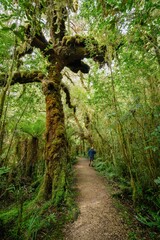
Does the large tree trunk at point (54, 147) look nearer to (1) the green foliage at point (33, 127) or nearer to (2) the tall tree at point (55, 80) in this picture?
(2) the tall tree at point (55, 80)

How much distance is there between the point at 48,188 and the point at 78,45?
604cm

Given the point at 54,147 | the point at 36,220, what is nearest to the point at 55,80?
the point at 54,147

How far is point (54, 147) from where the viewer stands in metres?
6.00

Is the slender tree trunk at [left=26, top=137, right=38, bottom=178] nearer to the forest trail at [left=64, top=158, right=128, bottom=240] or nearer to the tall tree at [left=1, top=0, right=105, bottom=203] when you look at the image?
the tall tree at [left=1, top=0, right=105, bottom=203]

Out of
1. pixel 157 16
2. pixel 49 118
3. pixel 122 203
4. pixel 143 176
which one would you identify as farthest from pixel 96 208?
pixel 157 16

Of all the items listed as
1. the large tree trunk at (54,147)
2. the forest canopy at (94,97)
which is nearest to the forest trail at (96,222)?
the forest canopy at (94,97)

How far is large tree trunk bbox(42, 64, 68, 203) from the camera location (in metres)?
5.26

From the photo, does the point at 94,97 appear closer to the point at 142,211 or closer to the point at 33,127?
the point at 33,127

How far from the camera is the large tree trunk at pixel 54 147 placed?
5.26 metres

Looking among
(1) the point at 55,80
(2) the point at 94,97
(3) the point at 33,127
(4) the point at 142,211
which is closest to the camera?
(4) the point at 142,211

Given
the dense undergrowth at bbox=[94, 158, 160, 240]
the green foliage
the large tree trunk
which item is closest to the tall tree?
the large tree trunk

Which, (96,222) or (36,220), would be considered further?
(96,222)

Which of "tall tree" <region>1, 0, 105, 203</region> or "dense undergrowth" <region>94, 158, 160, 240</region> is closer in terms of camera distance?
"dense undergrowth" <region>94, 158, 160, 240</region>

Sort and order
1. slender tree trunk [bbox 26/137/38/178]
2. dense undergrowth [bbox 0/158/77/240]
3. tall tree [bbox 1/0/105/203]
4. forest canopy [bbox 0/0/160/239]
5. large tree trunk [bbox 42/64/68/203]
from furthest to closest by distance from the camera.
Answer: slender tree trunk [bbox 26/137/38/178] → tall tree [bbox 1/0/105/203] → large tree trunk [bbox 42/64/68/203] → forest canopy [bbox 0/0/160/239] → dense undergrowth [bbox 0/158/77/240]
